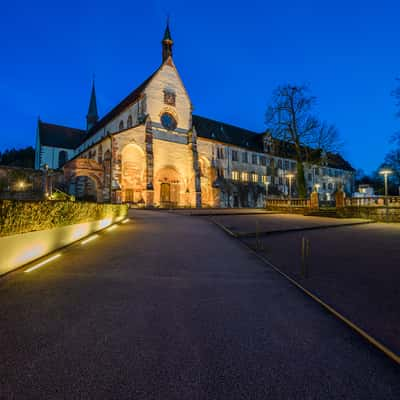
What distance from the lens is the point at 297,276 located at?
4.81 meters

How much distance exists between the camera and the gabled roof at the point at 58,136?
165 ft

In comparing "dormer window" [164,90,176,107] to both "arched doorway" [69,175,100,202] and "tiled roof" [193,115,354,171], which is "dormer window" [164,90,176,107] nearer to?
"tiled roof" [193,115,354,171]

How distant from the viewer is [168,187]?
112 feet

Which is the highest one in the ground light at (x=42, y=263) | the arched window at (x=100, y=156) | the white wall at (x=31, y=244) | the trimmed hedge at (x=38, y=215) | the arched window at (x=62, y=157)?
the arched window at (x=62, y=157)

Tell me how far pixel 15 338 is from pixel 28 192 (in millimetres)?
25776

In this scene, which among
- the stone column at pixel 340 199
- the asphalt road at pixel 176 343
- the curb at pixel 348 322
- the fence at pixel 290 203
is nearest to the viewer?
the asphalt road at pixel 176 343

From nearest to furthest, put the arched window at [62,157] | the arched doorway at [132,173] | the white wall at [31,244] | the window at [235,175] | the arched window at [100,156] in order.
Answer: the white wall at [31,244], the arched doorway at [132,173], the arched window at [100,156], the window at [235,175], the arched window at [62,157]

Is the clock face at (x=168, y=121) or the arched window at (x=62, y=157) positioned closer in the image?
the clock face at (x=168, y=121)

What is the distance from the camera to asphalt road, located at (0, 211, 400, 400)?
1835 millimetres

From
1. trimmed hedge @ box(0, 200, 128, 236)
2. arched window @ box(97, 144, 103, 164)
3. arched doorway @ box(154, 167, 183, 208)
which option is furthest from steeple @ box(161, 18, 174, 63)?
trimmed hedge @ box(0, 200, 128, 236)

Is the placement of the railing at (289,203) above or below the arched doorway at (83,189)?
below

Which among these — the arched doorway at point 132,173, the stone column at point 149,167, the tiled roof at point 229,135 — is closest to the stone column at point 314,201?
the tiled roof at point 229,135

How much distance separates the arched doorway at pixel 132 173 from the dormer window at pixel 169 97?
9557 millimetres

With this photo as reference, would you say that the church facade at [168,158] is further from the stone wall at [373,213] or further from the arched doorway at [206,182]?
the stone wall at [373,213]
